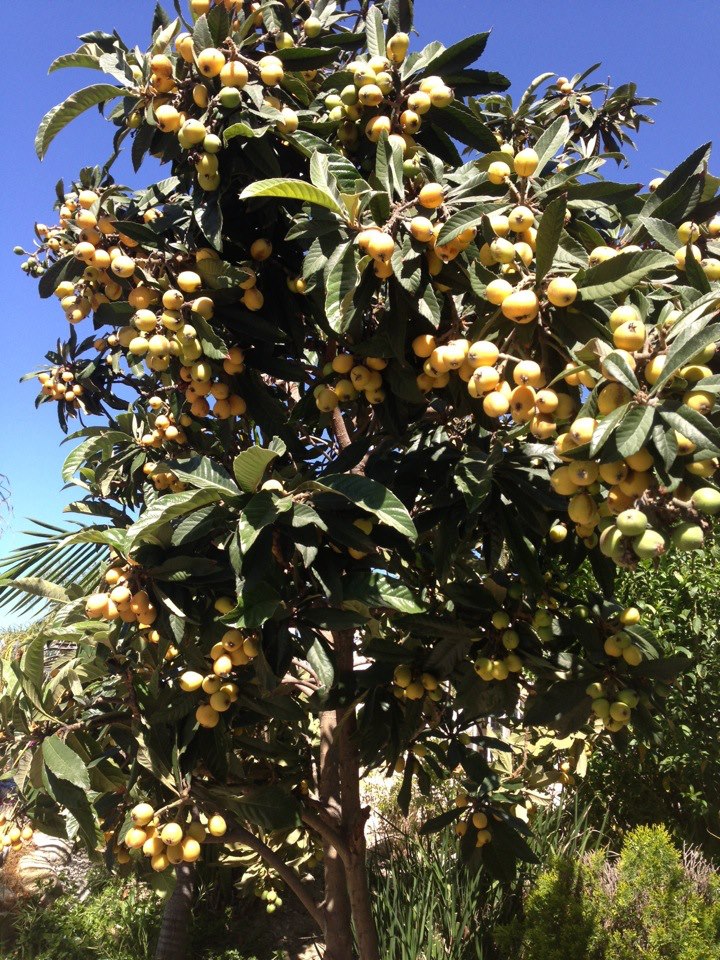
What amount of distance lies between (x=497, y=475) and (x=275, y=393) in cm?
143

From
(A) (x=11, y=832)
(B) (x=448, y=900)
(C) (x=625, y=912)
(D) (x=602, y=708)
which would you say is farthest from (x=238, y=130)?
(B) (x=448, y=900)

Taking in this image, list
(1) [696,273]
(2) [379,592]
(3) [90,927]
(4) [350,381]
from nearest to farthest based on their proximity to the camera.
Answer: (1) [696,273] → (2) [379,592] → (4) [350,381] → (3) [90,927]

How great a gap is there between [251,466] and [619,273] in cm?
79

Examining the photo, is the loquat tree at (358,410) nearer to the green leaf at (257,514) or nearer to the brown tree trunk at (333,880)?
the green leaf at (257,514)

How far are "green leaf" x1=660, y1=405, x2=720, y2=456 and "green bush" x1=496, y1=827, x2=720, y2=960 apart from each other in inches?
104

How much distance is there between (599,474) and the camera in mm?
1144

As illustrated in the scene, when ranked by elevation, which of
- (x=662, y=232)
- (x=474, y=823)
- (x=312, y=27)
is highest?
(x=312, y=27)

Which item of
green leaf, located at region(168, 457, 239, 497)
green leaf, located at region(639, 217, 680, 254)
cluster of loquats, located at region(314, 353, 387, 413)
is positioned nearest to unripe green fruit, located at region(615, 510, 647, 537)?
green leaf, located at region(639, 217, 680, 254)

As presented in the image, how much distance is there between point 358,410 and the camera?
7.82 feet

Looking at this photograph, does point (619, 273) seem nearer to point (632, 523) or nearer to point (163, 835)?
point (632, 523)

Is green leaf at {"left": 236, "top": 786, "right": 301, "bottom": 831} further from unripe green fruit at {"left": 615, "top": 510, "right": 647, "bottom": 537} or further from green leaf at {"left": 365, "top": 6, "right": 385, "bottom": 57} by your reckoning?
green leaf at {"left": 365, "top": 6, "right": 385, "bottom": 57}

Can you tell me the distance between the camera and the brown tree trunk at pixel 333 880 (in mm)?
2660

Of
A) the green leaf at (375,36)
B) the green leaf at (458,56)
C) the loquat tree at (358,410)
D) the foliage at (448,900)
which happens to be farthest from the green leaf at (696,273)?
the foliage at (448,900)

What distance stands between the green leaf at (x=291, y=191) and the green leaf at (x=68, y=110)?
730 millimetres
